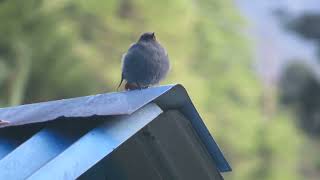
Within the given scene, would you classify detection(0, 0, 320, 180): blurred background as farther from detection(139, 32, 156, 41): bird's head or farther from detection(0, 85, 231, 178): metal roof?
detection(0, 85, 231, 178): metal roof

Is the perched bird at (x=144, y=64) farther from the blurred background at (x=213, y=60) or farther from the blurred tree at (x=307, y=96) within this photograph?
the blurred tree at (x=307, y=96)

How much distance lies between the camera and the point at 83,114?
2248mm

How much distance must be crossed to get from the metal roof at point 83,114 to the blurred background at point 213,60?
6713 mm

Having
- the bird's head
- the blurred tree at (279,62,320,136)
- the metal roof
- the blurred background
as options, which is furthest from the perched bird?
the blurred tree at (279,62,320,136)

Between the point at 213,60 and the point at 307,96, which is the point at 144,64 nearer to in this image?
the point at 213,60

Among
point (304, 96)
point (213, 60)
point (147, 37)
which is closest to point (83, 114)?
point (147, 37)

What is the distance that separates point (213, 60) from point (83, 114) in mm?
14098

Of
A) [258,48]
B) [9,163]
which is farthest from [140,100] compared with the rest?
[258,48]

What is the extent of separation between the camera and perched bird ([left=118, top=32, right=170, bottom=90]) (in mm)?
2932

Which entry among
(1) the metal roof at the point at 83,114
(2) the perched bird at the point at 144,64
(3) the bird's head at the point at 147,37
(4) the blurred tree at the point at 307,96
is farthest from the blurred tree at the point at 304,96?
(1) the metal roof at the point at 83,114

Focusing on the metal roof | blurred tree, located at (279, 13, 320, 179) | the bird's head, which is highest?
the bird's head

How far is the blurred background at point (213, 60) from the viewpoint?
10258 mm

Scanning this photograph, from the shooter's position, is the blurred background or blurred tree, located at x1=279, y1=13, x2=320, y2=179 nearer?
the blurred background

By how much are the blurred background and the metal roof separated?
671 centimetres
